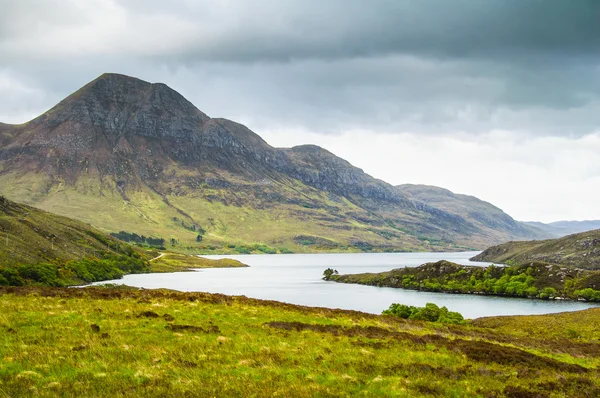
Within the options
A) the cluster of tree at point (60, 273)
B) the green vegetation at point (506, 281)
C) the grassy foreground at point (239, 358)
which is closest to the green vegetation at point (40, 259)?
the cluster of tree at point (60, 273)

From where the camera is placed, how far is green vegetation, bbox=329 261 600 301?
160m

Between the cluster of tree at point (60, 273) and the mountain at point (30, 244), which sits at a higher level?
the mountain at point (30, 244)

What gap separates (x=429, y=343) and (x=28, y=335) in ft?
68.2

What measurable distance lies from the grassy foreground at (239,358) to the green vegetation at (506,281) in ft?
466

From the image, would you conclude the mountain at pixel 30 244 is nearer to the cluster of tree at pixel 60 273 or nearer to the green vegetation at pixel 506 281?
the cluster of tree at pixel 60 273

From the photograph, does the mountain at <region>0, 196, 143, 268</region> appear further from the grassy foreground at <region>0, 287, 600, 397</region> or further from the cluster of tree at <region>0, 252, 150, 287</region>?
the grassy foreground at <region>0, 287, 600, 397</region>

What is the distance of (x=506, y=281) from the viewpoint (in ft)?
571

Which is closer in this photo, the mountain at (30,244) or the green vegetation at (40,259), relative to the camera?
the green vegetation at (40,259)

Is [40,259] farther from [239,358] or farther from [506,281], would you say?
[239,358]

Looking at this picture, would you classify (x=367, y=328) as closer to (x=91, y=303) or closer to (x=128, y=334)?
(x=128, y=334)

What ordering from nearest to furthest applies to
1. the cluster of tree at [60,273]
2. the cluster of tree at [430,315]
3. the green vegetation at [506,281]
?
1. the cluster of tree at [430,315]
2. the cluster of tree at [60,273]
3. the green vegetation at [506,281]

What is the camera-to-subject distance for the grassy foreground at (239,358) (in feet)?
56.6

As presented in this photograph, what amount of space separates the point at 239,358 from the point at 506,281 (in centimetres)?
17172

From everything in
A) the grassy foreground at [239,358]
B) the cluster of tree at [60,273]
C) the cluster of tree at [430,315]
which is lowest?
the cluster of tree at [60,273]
